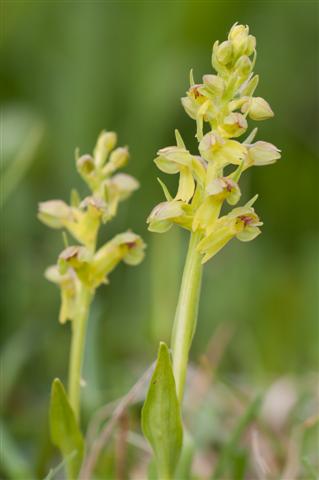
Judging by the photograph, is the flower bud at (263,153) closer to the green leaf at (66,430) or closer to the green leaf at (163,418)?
the green leaf at (163,418)

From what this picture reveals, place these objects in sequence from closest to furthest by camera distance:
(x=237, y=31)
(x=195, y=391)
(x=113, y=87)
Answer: (x=237, y=31) → (x=195, y=391) → (x=113, y=87)

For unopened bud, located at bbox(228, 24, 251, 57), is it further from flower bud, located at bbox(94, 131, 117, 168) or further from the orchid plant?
flower bud, located at bbox(94, 131, 117, 168)

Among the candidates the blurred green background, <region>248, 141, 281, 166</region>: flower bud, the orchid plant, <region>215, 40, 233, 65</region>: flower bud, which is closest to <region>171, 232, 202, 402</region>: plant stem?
the orchid plant

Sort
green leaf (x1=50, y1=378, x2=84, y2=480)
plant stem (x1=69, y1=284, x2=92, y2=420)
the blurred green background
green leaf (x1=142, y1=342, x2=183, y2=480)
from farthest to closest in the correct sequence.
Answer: the blurred green background < plant stem (x1=69, y1=284, x2=92, y2=420) < green leaf (x1=50, y1=378, x2=84, y2=480) < green leaf (x1=142, y1=342, x2=183, y2=480)

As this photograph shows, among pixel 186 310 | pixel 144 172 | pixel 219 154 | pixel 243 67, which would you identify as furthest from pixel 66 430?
pixel 144 172

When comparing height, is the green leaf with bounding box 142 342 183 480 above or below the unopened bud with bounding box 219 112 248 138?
below

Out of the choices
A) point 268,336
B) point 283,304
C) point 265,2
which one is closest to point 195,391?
point 268,336

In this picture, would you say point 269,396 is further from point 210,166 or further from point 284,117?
point 284,117
